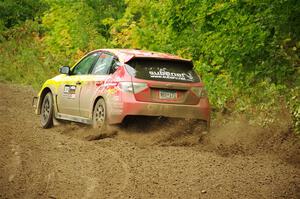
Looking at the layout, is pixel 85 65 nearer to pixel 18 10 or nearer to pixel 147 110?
pixel 147 110

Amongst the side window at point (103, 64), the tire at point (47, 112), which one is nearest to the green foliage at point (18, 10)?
the tire at point (47, 112)

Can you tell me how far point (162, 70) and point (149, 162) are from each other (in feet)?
8.41

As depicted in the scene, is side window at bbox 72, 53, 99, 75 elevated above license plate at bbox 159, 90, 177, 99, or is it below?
above

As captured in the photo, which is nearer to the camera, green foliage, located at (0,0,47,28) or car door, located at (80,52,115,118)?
car door, located at (80,52,115,118)

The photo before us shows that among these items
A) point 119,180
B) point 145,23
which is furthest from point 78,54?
point 119,180

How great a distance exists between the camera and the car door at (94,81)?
1113 cm

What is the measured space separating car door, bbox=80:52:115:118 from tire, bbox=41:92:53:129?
4.59 ft

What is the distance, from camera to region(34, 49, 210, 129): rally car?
10.4m

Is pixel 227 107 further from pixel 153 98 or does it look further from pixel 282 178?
pixel 282 178

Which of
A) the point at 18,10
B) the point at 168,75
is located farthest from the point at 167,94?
the point at 18,10

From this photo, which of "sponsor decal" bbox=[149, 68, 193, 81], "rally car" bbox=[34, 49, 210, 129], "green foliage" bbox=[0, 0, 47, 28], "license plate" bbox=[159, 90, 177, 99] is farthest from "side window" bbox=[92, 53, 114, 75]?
"green foliage" bbox=[0, 0, 47, 28]

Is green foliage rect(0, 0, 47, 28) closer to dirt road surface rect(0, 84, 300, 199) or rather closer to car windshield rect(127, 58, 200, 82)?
dirt road surface rect(0, 84, 300, 199)

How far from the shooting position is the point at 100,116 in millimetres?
10852

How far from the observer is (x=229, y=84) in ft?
48.5
